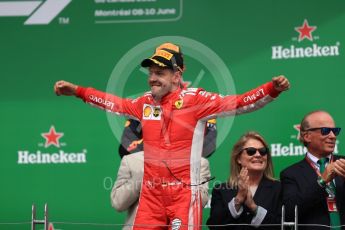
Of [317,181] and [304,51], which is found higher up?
[304,51]

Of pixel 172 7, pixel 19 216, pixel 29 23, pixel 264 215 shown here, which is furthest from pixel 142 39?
pixel 264 215

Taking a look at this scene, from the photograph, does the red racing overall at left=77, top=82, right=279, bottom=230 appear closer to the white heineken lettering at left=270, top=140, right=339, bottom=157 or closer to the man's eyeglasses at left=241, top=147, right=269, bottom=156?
the man's eyeglasses at left=241, top=147, right=269, bottom=156

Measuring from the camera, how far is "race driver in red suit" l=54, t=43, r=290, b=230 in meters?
5.92

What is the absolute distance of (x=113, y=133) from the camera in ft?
25.2

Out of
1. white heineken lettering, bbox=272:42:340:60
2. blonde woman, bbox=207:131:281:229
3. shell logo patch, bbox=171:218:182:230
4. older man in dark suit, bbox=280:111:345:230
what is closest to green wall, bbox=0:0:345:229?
white heineken lettering, bbox=272:42:340:60

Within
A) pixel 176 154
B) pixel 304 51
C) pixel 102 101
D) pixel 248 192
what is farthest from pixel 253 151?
pixel 304 51

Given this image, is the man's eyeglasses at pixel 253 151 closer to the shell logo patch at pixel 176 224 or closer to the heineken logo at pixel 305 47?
the shell logo patch at pixel 176 224

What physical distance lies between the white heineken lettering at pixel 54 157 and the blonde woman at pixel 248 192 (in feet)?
5.38

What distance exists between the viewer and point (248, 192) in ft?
20.0

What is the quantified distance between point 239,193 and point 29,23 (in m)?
2.57

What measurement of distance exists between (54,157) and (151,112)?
185 centimetres

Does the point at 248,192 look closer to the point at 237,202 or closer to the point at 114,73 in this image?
the point at 237,202

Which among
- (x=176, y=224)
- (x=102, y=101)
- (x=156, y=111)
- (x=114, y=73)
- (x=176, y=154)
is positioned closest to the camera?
(x=176, y=224)

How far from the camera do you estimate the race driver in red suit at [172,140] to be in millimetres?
5918
